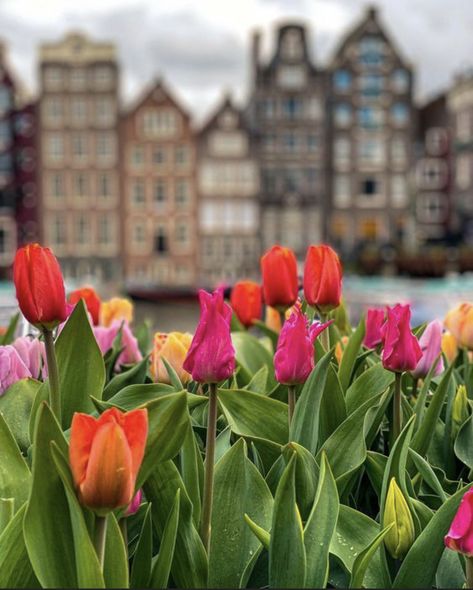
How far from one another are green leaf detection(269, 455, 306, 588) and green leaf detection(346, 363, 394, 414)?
0.37 metres

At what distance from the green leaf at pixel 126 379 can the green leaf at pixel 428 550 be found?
46cm

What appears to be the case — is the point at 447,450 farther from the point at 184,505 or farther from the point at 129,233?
the point at 129,233

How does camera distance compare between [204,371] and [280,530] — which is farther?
[204,371]

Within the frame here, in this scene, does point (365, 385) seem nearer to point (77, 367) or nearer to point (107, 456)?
point (77, 367)

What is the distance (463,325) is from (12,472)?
0.77 m

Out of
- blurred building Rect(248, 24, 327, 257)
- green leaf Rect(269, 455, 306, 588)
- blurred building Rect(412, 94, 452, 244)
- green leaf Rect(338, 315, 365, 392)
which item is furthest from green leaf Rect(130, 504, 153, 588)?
blurred building Rect(412, 94, 452, 244)

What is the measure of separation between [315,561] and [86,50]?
→ 996 inches

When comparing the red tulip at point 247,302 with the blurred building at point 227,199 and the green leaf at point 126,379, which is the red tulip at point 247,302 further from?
the blurred building at point 227,199

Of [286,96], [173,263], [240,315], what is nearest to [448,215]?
[286,96]

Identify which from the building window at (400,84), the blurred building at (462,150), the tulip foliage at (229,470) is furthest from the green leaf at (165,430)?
the building window at (400,84)

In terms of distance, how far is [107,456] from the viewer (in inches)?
20.9

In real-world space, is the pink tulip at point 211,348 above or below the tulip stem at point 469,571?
above

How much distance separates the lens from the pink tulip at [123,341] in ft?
4.07

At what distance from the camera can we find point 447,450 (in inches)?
38.4
